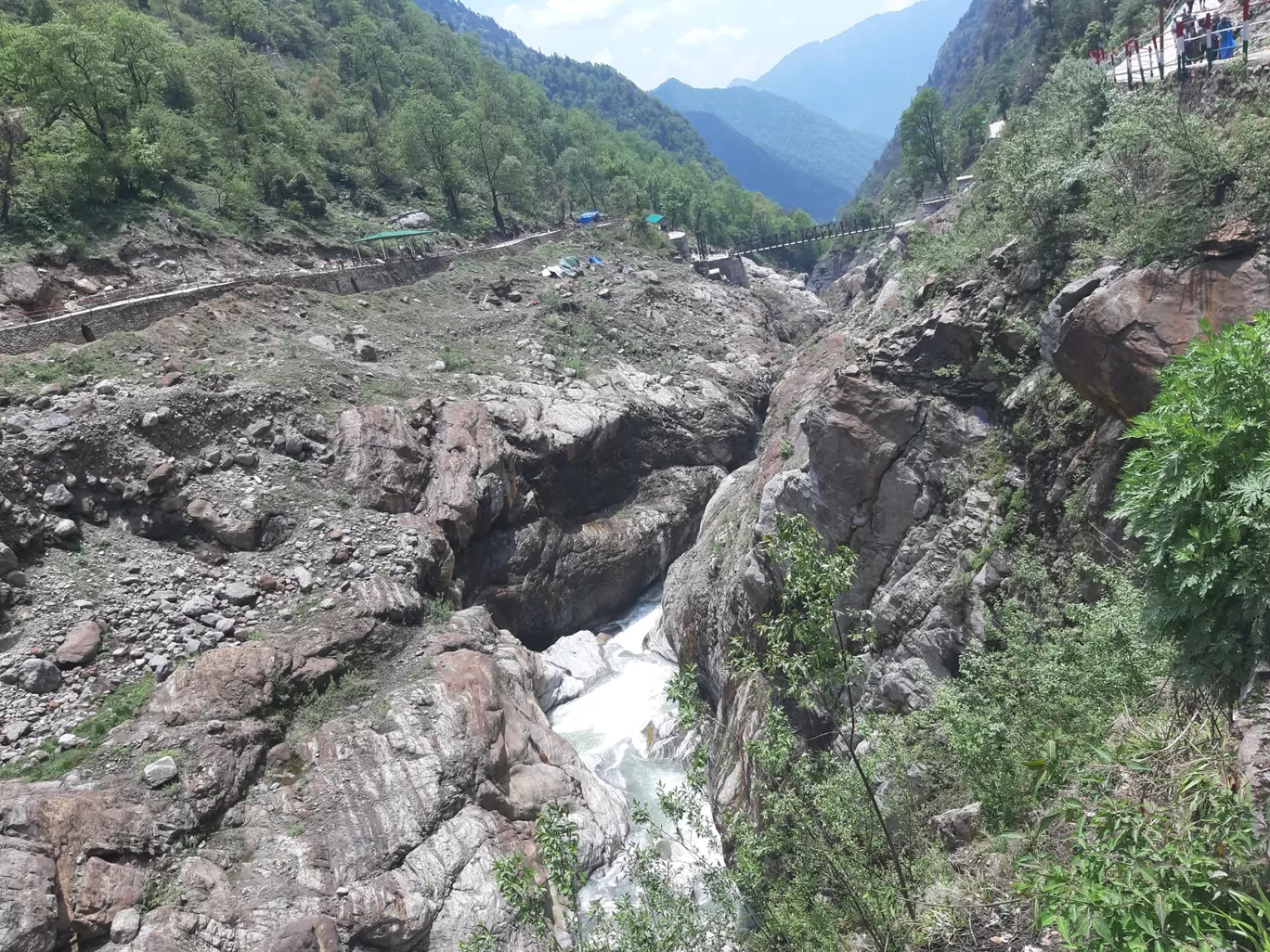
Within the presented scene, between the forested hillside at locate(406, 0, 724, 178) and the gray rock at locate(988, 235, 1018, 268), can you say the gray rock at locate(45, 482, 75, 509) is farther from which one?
the forested hillside at locate(406, 0, 724, 178)

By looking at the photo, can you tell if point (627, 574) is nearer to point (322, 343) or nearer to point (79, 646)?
point (322, 343)

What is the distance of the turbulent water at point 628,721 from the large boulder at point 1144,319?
11.7 meters

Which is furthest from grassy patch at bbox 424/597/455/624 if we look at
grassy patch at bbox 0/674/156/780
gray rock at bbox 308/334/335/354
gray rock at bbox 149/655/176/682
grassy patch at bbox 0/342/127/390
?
gray rock at bbox 308/334/335/354

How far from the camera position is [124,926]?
432 inches

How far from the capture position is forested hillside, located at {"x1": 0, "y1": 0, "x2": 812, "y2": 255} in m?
31.7

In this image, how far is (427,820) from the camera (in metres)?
14.4

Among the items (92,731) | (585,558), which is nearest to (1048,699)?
(92,731)

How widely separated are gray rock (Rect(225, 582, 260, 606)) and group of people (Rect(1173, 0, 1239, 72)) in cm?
2557

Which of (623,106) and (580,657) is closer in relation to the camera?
(580,657)

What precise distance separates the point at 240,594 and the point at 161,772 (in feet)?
17.8

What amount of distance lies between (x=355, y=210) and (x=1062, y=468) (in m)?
47.5

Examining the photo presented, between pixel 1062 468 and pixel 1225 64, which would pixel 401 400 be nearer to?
pixel 1062 468

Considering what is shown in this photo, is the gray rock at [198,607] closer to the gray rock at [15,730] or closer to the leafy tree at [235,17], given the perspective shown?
the gray rock at [15,730]

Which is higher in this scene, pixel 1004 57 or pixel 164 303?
pixel 1004 57
